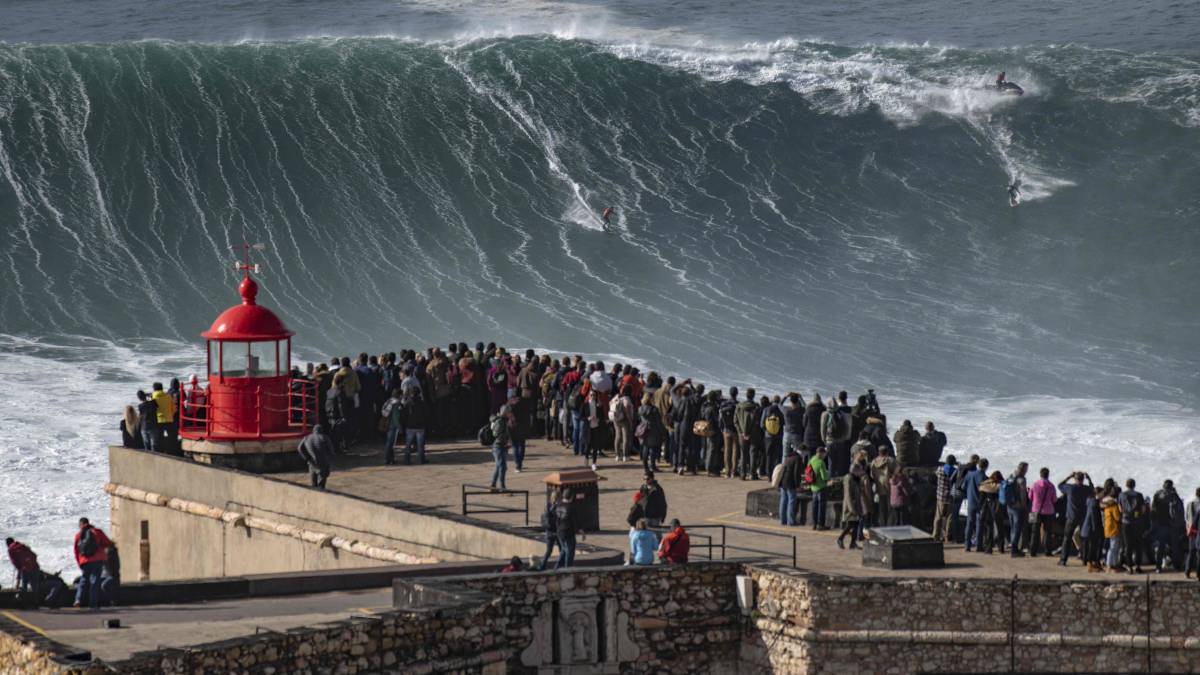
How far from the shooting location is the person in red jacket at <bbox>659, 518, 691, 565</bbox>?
24.1 m

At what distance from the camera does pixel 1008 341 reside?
48.7 meters

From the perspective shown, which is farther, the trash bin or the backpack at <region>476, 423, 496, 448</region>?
the backpack at <region>476, 423, 496, 448</region>

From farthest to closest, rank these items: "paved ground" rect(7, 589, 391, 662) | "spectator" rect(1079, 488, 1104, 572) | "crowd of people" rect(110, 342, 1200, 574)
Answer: "crowd of people" rect(110, 342, 1200, 574) → "spectator" rect(1079, 488, 1104, 572) → "paved ground" rect(7, 589, 391, 662)

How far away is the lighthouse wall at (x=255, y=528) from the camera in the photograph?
87.9 ft

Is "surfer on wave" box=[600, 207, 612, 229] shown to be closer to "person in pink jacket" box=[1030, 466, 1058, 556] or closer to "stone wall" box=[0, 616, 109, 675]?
"person in pink jacket" box=[1030, 466, 1058, 556]

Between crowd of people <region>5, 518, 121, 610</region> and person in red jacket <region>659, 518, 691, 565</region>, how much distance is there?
5.31m

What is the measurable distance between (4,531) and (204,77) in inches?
1077

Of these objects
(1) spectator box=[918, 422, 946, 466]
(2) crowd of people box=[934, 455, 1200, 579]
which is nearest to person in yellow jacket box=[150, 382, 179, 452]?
(1) spectator box=[918, 422, 946, 466]

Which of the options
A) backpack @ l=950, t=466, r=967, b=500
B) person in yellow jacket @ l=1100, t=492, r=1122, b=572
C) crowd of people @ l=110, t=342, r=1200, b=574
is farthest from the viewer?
backpack @ l=950, t=466, r=967, b=500

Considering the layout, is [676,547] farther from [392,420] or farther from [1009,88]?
[1009,88]

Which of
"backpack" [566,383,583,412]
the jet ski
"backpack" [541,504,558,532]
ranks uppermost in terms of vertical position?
the jet ski

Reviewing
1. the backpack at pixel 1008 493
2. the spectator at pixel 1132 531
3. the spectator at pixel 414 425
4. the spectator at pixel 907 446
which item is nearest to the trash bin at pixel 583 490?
the spectator at pixel 907 446

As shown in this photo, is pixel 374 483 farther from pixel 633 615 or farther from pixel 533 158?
pixel 533 158

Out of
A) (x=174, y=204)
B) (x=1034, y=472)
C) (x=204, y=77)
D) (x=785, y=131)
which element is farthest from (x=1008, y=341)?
(x=204, y=77)
